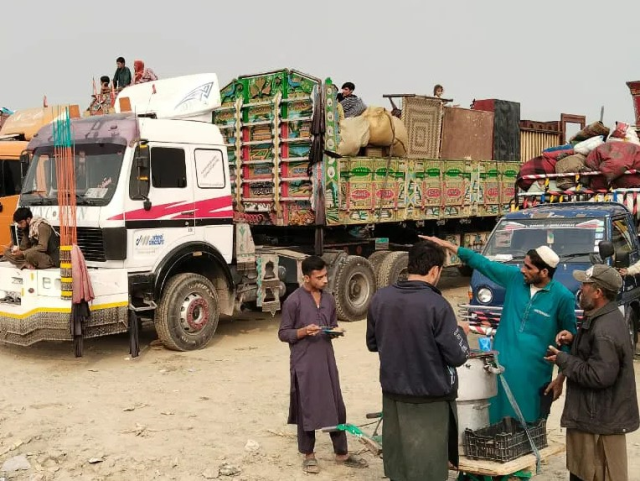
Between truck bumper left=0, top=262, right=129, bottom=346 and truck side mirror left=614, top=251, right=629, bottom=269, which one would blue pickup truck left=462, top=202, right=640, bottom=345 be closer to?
truck side mirror left=614, top=251, right=629, bottom=269

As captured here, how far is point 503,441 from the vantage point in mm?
3861

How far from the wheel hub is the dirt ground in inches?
14.2

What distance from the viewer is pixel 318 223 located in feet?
32.9

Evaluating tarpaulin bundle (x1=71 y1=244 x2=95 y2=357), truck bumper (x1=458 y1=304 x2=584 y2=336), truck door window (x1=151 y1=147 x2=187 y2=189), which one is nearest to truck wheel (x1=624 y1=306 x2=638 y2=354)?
truck bumper (x1=458 y1=304 x2=584 y2=336)

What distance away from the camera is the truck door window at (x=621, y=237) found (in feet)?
25.8

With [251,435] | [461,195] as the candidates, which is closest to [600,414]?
[251,435]

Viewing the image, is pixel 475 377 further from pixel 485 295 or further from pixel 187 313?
pixel 187 313

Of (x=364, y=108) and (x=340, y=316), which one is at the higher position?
(x=364, y=108)

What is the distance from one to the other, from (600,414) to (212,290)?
5.84m

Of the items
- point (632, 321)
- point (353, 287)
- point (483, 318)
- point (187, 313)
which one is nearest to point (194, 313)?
point (187, 313)

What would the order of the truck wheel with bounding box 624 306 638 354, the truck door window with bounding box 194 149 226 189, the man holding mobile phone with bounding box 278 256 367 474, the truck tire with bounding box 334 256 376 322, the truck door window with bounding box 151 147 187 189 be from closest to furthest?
the man holding mobile phone with bounding box 278 256 367 474 < the truck wheel with bounding box 624 306 638 354 < the truck door window with bounding box 151 147 187 189 < the truck door window with bounding box 194 149 226 189 < the truck tire with bounding box 334 256 376 322

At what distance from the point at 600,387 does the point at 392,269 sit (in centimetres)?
762

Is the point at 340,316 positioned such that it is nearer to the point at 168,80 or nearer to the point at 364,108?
the point at 364,108

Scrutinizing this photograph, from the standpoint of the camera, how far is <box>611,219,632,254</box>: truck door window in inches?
309
